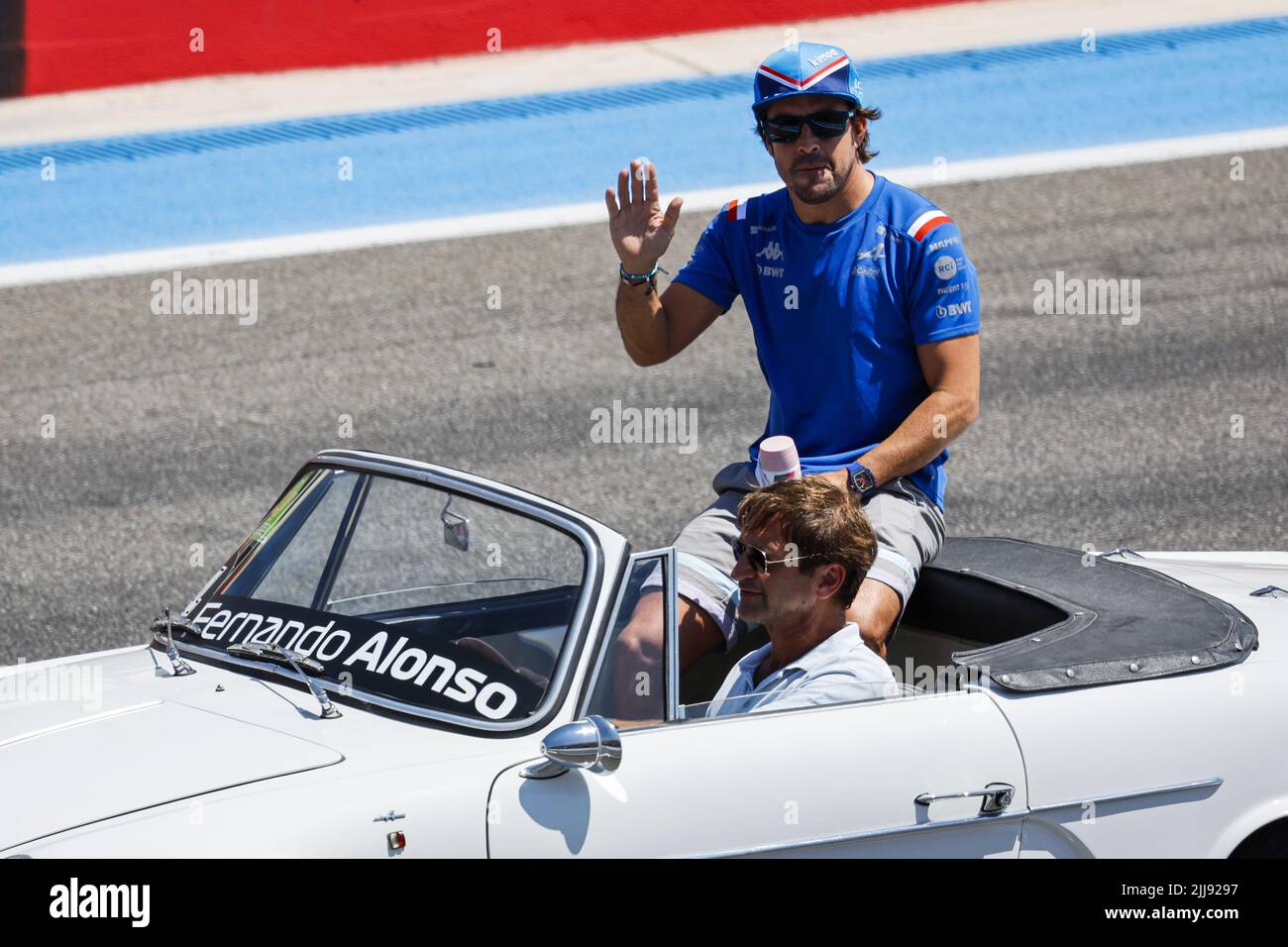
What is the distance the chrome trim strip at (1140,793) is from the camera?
3507mm

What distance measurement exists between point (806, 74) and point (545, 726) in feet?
6.27

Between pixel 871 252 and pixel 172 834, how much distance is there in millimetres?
2348

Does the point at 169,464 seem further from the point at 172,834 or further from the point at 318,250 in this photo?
the point at 172,834

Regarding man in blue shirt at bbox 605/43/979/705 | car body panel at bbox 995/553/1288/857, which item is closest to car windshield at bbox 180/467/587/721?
man in blue shirt at bbox 605/43/979/705

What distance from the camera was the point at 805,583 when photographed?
368 centimetres

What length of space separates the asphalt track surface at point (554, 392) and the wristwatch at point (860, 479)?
9.41ft

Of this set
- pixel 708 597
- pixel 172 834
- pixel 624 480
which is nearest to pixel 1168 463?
pixel 624 480

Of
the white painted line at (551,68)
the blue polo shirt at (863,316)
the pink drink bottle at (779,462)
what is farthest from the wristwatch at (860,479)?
the white painted line at (551,68)

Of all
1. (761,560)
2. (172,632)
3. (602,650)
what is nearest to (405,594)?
(172,632)

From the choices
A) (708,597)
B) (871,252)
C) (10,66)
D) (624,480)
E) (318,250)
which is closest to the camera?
(708,597)

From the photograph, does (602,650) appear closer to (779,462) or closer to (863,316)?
(779,462)

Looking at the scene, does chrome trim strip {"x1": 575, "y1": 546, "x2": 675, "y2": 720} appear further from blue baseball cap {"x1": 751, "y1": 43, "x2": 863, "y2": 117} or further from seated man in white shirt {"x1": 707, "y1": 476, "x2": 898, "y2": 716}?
blue baseball cap {"x1": 751, "y1": 43, "x2": 863, "y2": 117}
